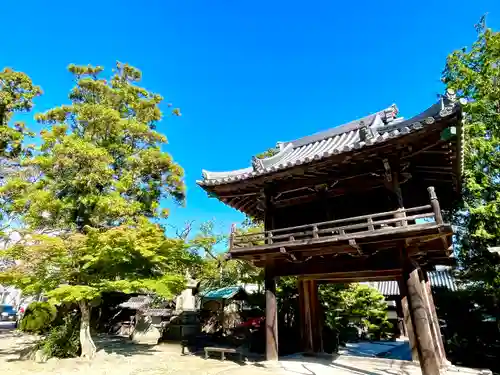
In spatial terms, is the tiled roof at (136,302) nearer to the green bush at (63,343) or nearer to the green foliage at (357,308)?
the green bush at (63,343)

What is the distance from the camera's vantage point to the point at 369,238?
330 inches

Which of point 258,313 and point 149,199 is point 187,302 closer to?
point 258,313

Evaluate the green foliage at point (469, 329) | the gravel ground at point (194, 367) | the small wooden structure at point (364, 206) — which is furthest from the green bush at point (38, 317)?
the green foliage at point (469, 329)

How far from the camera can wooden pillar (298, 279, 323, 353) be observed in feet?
40.6

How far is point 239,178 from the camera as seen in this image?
10789mm

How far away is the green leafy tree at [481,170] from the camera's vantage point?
12.8 meters

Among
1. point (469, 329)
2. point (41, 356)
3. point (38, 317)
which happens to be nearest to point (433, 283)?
point (469, 329)

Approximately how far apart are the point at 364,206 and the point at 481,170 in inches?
298

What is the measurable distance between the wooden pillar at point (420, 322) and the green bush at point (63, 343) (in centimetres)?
1162

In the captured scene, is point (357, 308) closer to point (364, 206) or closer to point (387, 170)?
point (364, 206)

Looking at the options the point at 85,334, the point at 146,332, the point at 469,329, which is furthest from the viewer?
the point at 146,332

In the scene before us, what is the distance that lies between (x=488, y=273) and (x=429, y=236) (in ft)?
24.7

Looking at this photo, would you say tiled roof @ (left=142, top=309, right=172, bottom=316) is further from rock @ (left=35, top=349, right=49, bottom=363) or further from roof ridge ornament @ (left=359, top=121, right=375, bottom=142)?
roof ridge ornament @ (left=359, top=121, right=375, bottom=142)

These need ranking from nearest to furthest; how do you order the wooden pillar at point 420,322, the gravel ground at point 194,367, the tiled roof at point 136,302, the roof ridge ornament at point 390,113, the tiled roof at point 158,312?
1. the wooden pillar at point 420,322
2. the gravel ground at point 194,367
3. the roof ridge ornament at point 390,113
4. the tiled roof at point 158,312
5. the tiled roof at point 136,302
